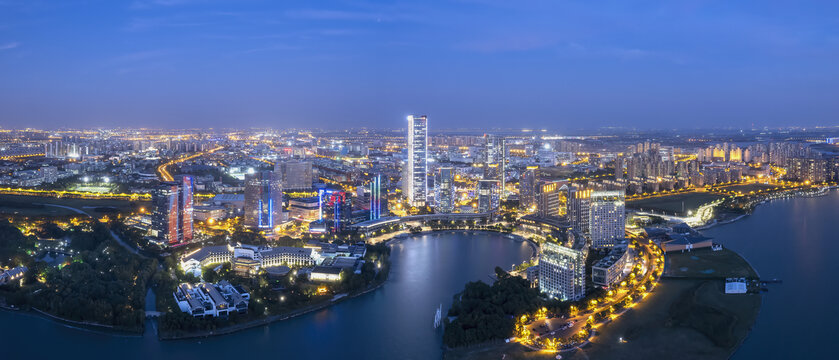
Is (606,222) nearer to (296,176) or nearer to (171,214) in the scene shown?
(171,214)

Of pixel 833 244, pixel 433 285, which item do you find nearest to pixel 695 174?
pixel 833 244

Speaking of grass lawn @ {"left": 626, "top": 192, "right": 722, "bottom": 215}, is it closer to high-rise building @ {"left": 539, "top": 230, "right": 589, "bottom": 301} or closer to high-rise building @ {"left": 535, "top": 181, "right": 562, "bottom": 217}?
high-rise building @ {"left": 535, "top": 181, "right": 562, "bottom": 217}

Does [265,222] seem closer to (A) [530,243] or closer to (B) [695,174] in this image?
(A) [530,243]

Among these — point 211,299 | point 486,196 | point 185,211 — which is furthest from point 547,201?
point 211,299

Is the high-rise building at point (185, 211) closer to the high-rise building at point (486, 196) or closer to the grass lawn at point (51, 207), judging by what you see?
the grass lawn at point (51, 207)

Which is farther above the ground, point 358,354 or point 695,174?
point 695,174

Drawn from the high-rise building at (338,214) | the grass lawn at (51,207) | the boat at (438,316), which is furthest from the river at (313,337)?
the grass lawn at (51,207)

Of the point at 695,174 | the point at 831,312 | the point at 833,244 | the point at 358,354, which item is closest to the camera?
the point at 358,354
